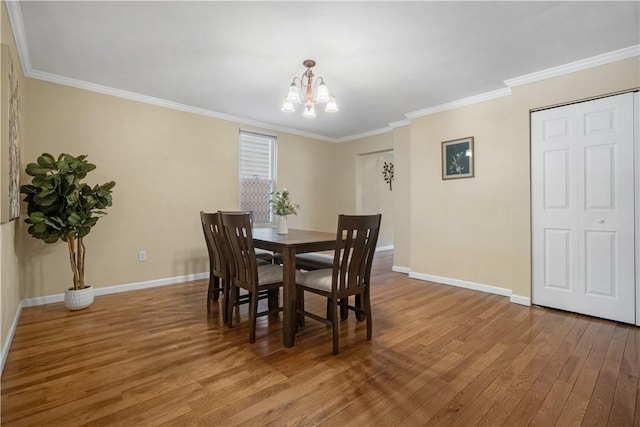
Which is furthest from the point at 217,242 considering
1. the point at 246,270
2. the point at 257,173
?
the point at 257,173

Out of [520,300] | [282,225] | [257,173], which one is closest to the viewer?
[282,225]

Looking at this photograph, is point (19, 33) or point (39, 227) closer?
point (19, 33)

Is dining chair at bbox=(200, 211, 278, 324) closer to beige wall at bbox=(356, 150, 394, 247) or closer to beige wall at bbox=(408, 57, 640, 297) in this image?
beige wall at bbox=(408, 57, 640, 297)

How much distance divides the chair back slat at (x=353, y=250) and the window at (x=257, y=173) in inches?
115

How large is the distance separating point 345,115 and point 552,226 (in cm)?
293

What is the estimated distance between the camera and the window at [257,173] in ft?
15.9

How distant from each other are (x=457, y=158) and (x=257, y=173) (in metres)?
2.99

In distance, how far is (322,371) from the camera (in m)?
1.89

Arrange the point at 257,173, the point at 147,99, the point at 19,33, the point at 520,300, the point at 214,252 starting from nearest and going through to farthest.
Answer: the point at 19,33 < the point at 214,252 < the point at 520,300 < the point at 147,99 < the point at 257,173

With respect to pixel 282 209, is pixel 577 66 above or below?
above

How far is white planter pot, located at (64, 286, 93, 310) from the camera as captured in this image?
2916 mm

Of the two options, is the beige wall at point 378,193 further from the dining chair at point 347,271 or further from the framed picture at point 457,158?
the dining chair at point 347,271

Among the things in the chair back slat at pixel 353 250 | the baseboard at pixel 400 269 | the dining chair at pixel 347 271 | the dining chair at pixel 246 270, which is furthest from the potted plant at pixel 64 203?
the baseboard at pixel 400 269

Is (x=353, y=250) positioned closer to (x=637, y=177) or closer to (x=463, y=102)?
(x=637, y=177)
